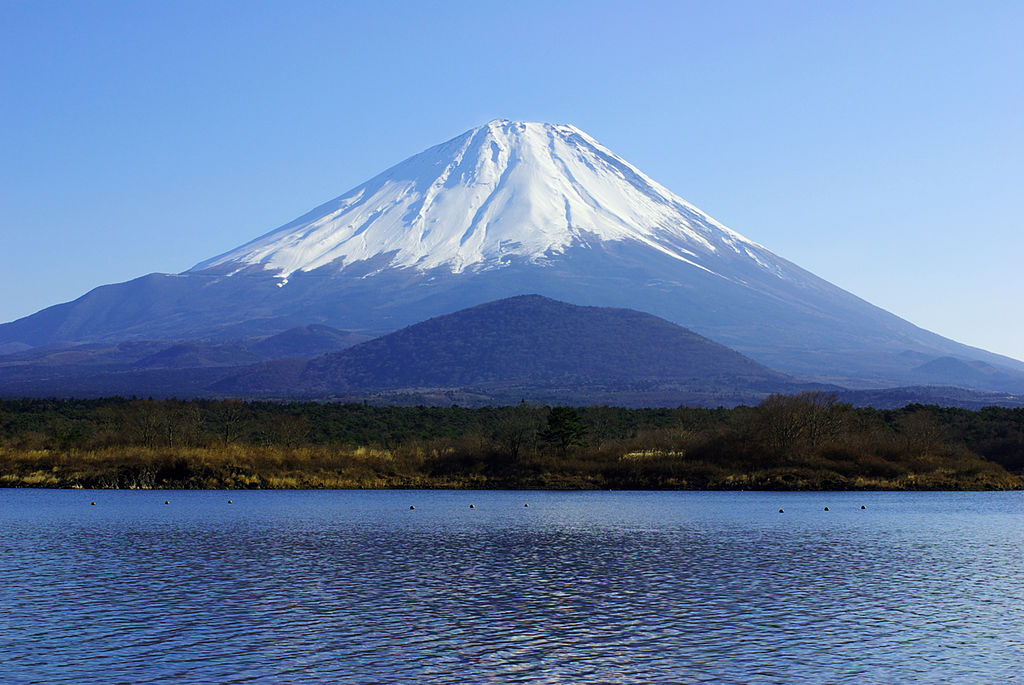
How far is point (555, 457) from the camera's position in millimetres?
85625

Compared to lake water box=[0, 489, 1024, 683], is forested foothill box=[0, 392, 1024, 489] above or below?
above

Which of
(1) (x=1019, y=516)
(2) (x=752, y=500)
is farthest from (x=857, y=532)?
(2) (x=752, y=500)

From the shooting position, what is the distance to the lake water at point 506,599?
2286cm

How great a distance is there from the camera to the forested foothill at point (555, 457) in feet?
261

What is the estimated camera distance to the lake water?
22859 mm

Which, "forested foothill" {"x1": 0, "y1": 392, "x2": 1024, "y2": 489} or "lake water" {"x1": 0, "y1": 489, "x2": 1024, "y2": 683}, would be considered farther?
"forested foothill" {"x1": 0, "y1": 392, "x2": 1024, "y2": 489}

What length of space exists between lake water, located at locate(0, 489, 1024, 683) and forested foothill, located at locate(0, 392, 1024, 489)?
70.7ft

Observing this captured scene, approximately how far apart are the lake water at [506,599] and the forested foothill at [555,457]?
70.7ft

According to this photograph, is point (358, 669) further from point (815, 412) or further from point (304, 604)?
point (815, 412)

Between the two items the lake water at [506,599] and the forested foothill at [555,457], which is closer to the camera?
the lake water at [506,599]

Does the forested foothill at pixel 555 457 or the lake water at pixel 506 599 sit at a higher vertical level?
the forested foothill at pixel 555 457

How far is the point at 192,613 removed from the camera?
→ 28156 mm

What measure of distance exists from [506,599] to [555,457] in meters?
54.5

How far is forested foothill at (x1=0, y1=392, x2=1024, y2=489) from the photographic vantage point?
79562 mm
